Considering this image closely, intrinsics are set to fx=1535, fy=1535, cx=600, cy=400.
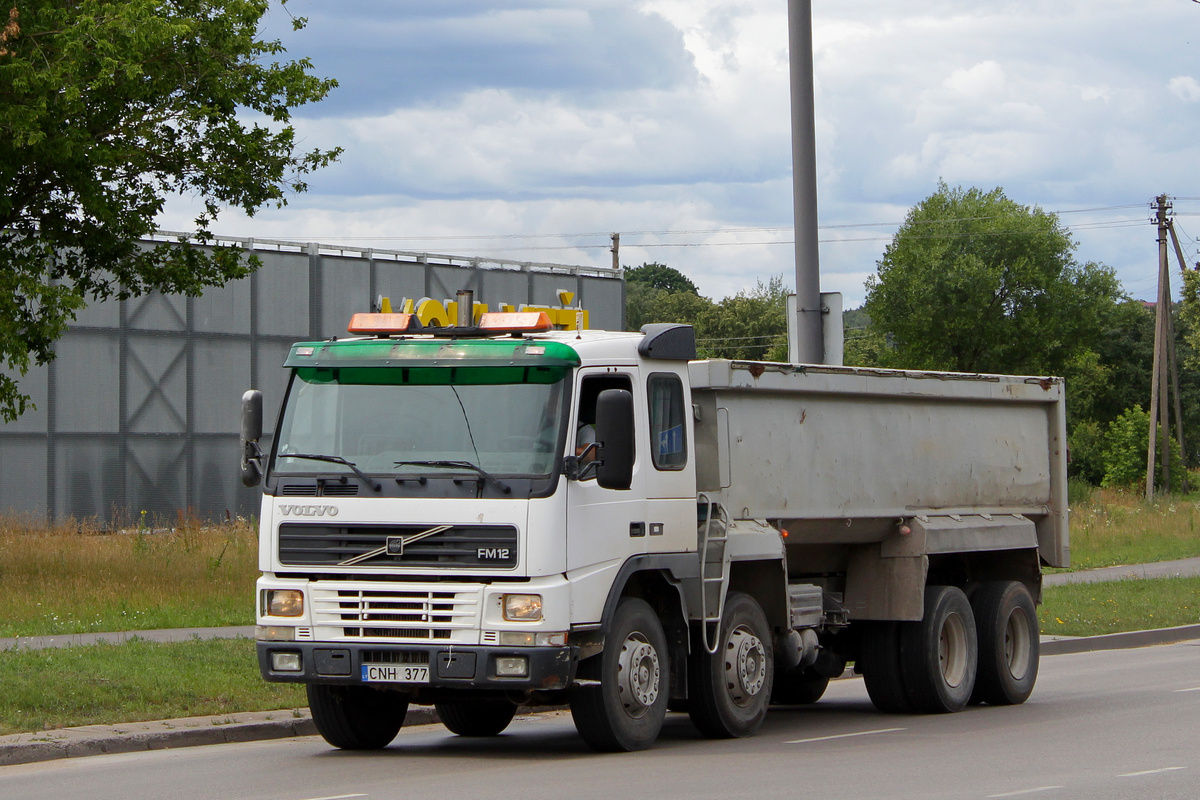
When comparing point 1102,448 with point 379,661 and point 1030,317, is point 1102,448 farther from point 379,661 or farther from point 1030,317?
point 379,661

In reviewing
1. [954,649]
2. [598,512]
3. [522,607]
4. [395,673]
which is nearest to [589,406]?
[598,512]

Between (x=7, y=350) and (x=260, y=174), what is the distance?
4.09 meters

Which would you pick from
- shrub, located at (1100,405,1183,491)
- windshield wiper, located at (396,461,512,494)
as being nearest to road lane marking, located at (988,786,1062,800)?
windshield wiper, located at (396,461,512,494)

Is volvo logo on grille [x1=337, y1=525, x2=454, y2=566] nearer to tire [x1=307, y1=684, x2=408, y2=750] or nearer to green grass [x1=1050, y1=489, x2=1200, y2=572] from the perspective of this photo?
tire [x1=307, y1=684, x2=408, y2=750]

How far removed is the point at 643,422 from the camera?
10.1m

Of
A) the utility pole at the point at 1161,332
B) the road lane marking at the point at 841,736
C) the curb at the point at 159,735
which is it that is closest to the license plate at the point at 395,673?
the curb at the point at 159,735

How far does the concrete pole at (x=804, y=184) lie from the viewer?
13.8m

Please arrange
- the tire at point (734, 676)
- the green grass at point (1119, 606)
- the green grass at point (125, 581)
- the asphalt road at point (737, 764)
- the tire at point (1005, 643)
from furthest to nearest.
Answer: the green grass at point (1119, 606), the green grass at point (125, 581), the tire at point (1005, 643), the tire at point (734, 676), the asphalt road at point (737, 764)

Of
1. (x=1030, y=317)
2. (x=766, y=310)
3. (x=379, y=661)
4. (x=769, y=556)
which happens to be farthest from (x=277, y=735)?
(x=766, y=310)

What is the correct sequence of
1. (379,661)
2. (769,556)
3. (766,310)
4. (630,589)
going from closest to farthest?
(379,661)
(630,589)
(769,556)
(766,310)

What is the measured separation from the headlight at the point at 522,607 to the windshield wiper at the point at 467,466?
648 millimetres

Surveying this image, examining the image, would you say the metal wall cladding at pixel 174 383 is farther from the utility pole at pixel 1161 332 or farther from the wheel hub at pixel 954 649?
the utility pole at pixel 1161 332

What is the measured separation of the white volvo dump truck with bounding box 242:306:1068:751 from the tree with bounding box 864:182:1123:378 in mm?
64384

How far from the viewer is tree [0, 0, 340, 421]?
17703 mm
